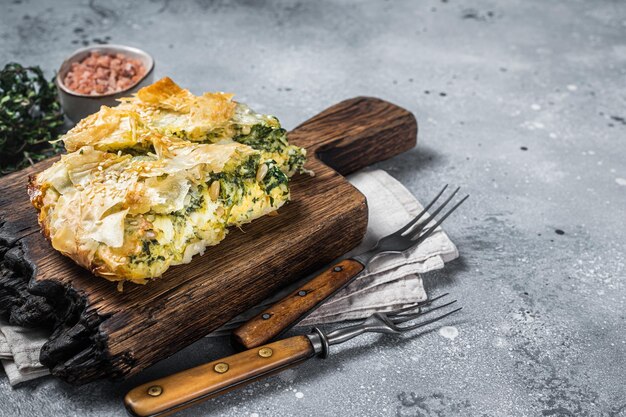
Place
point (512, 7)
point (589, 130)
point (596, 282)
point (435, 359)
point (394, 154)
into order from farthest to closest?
point (512, 7) < point (589, 130) < point (394, 154) < point (596, 282) < point (435, 359)

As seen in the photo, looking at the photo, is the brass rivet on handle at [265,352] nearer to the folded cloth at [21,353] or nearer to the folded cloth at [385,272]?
the folded cloth at [385,272]

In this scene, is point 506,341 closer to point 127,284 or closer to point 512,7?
point 127,284

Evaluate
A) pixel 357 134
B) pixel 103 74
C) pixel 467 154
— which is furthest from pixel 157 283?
pixel 467 154

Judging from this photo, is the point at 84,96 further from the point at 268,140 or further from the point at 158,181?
the point at 158,181

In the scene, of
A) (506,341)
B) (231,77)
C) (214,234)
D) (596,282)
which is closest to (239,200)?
(214,234)

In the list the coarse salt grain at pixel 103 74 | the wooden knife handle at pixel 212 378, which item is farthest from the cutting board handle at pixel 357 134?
the wooden knife handle at pixel 212 378

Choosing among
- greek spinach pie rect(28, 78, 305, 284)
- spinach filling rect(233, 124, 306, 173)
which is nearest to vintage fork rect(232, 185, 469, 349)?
greek spinach pie rect(28, 78, 305, 284)
